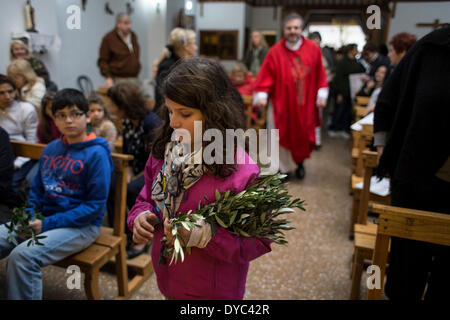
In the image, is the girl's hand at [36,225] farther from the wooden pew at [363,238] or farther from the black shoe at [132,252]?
the wooden pew at [363,238]

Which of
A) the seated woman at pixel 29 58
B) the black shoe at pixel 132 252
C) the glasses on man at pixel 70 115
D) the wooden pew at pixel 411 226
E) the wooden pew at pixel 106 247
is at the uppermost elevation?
the seated woman at pixel 29 58

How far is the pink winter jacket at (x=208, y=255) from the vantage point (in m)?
1.05

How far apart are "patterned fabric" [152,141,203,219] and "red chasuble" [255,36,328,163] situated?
128 inches

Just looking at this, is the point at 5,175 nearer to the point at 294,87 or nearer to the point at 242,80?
the point at 294,87

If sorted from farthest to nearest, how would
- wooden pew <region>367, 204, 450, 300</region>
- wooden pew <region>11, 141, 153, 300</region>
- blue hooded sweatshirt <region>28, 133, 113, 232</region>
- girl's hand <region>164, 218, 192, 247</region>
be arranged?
wooden pew <region>11, 141, 153, 300</region> < blue hooded sweatshirt <region>28, 133, 113, 232</region> < wooden pew <region>367, 204, 450, 300</region> < girl's hand <region>164, 218, 192, 247</region>

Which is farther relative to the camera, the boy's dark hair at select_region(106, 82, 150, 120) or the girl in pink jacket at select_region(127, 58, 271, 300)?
the boy's dark hair at select_region(106, 82, 150, 120)

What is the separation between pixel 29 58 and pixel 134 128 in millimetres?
721

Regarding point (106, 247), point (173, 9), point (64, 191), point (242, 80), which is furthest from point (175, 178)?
point (242, 80)

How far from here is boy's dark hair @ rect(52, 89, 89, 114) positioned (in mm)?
1723

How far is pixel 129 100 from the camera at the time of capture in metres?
2.40

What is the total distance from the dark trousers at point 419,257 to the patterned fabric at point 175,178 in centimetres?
101

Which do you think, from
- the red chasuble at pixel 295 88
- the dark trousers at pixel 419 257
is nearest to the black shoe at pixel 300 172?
the red chasuble at pixel 295 88

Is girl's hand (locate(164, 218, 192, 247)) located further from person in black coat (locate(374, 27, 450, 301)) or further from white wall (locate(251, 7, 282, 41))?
white wall (locate(251, 7, 282, 41))

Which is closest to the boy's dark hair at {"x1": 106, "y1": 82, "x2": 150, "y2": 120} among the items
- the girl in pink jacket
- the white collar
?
the girl in pink jacket
